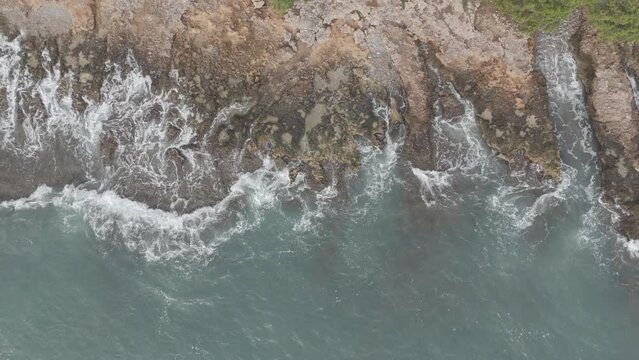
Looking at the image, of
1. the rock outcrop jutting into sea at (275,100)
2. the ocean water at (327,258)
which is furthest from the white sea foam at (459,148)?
the rock outcrop jutting into sea at (275,100)

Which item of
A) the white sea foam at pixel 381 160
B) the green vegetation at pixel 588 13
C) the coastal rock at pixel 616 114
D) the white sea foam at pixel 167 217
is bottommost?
the white sea foam at pixel 167 217

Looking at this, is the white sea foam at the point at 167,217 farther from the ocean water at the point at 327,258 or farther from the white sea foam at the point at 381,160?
the white sea foam at the point at 381,160

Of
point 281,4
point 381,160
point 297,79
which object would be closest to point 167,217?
point 297,79

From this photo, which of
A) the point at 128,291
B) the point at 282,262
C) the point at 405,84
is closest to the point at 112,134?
the point at 128,291

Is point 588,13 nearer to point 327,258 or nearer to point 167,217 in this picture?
point 327,258

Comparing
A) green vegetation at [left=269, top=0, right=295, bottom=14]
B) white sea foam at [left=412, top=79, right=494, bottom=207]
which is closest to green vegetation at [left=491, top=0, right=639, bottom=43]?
white sea foam at [left=412, top=79, right=494, bottom=207]
